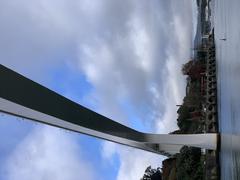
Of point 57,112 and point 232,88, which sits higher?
point 57,112

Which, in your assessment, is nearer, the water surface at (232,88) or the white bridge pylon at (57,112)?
the water surface at (232,88)

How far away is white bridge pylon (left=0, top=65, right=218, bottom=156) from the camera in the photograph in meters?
23.9

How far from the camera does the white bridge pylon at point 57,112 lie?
2394cm

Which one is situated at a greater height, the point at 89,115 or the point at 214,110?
the point at 214,110

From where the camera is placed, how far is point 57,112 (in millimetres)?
29125

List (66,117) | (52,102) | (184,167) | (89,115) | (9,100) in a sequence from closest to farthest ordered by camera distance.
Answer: (9,100), (52,102), (66,117), (89,115), (184,167)

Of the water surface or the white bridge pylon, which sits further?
the white bridge pylon

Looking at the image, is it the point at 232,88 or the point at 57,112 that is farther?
the point at 57,112

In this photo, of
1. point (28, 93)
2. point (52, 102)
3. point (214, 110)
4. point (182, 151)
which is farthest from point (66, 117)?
→ point (182, 151)

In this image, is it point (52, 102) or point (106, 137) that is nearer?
point (52, 102)

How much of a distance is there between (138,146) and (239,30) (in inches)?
1324

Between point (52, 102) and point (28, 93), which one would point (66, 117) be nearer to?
point (52, 102)

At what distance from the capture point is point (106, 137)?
39.8 m

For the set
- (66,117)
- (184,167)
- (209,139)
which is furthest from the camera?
(184,167)
